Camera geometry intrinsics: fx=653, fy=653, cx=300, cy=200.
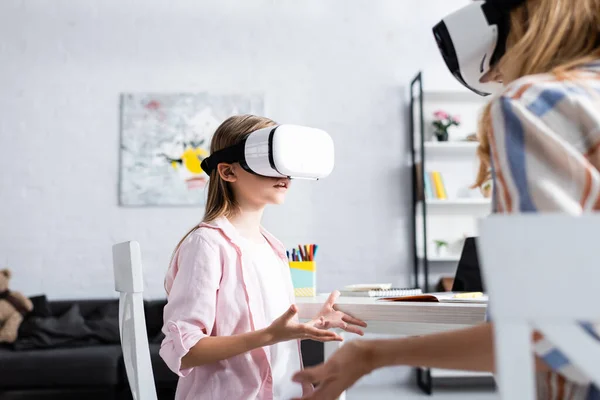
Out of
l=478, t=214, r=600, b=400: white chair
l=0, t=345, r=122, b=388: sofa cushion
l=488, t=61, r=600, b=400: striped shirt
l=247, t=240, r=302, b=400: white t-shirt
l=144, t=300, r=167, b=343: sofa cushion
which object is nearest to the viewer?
l=478, t=214, r=600, b=400: white chair

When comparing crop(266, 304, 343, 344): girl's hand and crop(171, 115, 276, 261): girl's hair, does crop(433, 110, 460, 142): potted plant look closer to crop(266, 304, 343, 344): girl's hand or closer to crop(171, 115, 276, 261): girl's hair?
crop(171, 115, 276, 261): girl's hair

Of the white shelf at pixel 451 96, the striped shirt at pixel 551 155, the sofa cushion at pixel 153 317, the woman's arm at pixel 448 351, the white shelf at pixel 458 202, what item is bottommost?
the sofa cushion at pixel 153 317

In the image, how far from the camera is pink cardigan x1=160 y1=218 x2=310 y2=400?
1.25m

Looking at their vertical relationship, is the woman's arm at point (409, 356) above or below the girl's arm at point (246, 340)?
above

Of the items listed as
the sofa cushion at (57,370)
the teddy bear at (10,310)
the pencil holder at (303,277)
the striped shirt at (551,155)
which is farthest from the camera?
the teddy bear at (10,310)

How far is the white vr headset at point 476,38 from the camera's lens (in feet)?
2.77

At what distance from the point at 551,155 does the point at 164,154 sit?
3.75 meters

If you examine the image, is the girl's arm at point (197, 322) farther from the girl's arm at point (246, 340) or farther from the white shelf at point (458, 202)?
the white shelf at point (458, 202)

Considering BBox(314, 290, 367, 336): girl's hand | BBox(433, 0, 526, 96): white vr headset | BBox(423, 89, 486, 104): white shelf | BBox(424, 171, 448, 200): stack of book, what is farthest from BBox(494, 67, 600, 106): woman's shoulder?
BBox(423, 89, 486, 104): white shelf

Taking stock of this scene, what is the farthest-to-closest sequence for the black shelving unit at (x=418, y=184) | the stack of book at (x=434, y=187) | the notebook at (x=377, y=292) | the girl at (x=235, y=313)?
the stack of book at (x=434, y=187) < the black shelving unit at (x=418, y=184) < the notebook at (x=377, y=292) < the girl at (x=235, y=313)

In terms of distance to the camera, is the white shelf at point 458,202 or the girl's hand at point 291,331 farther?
the white shelf at point 458,202

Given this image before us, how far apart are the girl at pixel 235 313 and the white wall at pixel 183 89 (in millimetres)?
2744

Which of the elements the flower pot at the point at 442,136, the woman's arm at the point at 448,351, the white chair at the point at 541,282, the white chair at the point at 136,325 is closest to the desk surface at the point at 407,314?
the white chair at the point at 136,325

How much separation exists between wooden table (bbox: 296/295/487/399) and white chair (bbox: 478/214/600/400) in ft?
2.45
